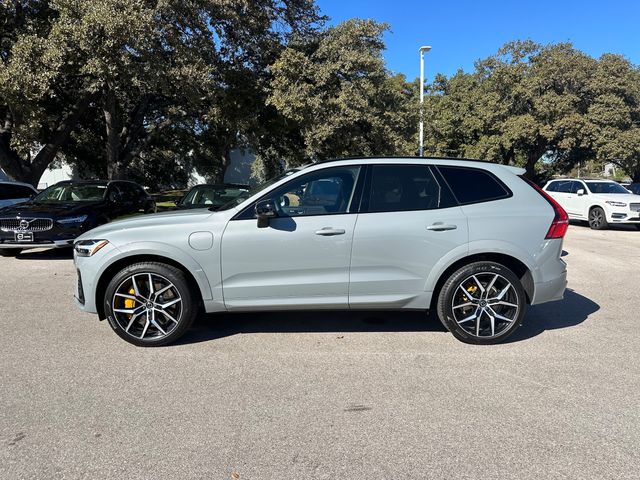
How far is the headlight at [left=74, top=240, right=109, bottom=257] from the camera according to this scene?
436 centimetres

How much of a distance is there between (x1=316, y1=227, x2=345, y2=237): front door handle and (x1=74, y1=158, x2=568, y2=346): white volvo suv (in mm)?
10

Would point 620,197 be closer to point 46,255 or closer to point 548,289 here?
point 548,289

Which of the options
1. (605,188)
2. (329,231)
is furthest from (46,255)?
(605,188)

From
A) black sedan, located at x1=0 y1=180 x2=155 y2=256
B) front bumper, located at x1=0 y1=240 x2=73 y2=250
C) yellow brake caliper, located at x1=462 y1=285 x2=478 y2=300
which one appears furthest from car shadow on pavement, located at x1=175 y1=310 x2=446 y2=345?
black sedan, located at x1=0 y1=180 x2=155 y2=256

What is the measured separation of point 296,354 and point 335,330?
793 mm

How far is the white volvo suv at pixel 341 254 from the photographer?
4.32 metres

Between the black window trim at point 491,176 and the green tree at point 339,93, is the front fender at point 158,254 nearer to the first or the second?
the black window trim at point 491,176

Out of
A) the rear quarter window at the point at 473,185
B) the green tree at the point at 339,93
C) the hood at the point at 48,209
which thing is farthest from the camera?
the green tree at the point at 339,93

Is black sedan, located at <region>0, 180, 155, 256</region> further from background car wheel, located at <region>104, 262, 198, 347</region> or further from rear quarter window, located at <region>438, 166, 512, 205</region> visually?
rear quarter window, located at <region>438, 166, 512, 205</region>

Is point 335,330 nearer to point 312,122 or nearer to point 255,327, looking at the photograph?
point 255,327

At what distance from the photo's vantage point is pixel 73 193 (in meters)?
10.4

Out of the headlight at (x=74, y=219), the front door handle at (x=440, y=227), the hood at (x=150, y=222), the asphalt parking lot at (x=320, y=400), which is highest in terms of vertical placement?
the hood at (x=150, y=222)

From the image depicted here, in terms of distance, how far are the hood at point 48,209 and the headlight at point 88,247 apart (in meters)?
5.22

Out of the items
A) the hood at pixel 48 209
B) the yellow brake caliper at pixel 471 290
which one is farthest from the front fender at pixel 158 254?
the hood at pixel 48 209
